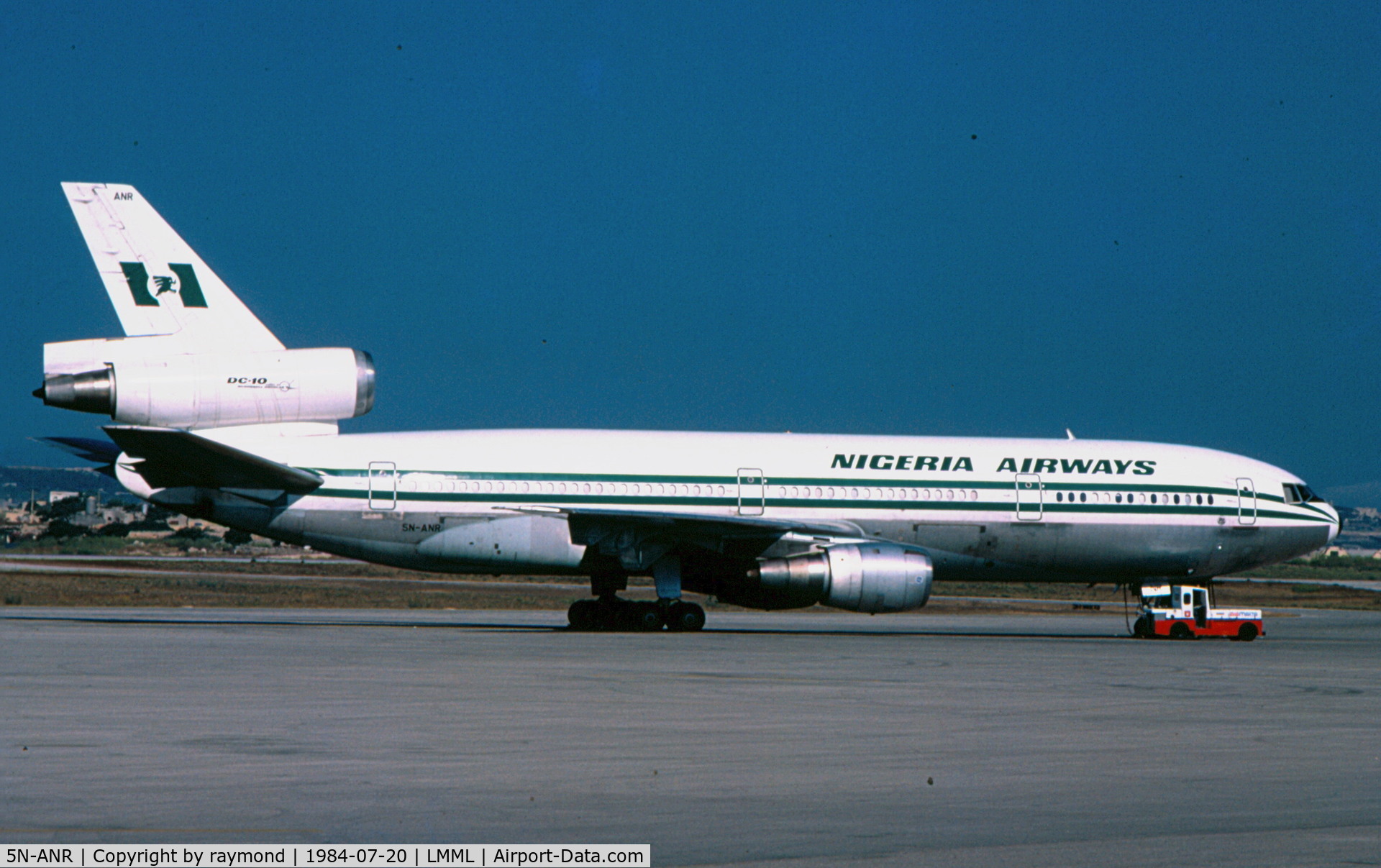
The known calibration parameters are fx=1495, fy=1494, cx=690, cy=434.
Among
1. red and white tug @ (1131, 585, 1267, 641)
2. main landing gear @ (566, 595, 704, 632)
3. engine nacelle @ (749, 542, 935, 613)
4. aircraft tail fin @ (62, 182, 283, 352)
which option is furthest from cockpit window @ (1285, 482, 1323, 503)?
aircraft tail fin @ (62, 182, 283, 352)

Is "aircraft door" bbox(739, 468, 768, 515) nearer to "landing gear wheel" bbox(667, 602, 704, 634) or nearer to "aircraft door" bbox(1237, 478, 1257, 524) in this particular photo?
"landing gear wheel" bbox(667, 602, 704, 634)

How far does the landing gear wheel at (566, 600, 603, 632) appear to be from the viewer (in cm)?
2741

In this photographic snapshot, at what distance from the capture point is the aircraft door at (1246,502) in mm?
30188

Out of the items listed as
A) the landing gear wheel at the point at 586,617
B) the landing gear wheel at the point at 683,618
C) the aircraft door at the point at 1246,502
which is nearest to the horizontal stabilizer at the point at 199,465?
the landing gear wheel at the point at 586,617

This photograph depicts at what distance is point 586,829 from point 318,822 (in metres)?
1.40

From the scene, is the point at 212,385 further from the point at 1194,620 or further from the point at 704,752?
the point at 1194,620

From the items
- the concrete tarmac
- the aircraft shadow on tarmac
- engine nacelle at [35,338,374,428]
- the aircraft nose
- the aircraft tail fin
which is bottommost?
the concrete tarmac

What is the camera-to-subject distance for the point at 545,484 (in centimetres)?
2656

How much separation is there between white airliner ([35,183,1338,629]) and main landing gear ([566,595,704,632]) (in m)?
0.04

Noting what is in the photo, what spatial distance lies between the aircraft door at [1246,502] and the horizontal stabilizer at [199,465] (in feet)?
59.3

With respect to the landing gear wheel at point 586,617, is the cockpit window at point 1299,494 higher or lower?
higher

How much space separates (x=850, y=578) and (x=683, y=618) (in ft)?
10.9

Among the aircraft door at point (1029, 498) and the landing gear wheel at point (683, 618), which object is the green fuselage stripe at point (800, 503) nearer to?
Result: the aircraft door at point (1029, 498)

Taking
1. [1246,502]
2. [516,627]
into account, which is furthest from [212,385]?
[1246,502]
